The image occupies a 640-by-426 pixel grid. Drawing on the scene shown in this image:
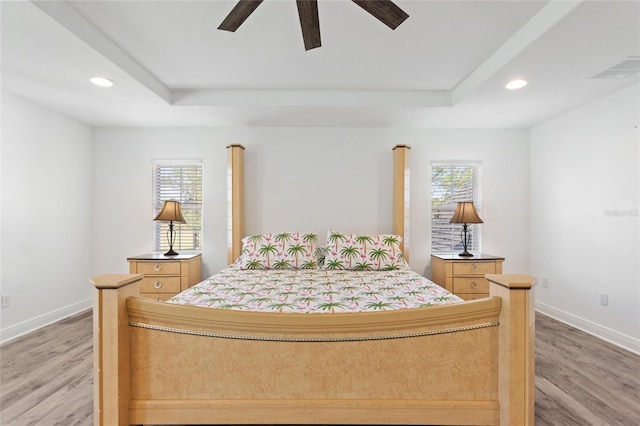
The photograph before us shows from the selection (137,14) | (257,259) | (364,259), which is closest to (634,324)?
(364,259)

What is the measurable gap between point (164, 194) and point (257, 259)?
1.71m

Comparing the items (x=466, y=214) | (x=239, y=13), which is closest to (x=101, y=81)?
(x=239, y=13)

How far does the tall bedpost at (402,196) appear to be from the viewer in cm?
360

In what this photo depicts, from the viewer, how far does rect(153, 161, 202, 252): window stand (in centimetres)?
388

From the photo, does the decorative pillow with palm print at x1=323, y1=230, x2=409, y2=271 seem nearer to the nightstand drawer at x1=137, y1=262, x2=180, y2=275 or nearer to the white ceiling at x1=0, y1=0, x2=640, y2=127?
the white ceiling at x1=0, y1=0, x2=640, y2=127

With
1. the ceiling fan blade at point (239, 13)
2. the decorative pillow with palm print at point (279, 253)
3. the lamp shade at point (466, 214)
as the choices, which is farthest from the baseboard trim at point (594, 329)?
the ceiling fan blade at point (239, 13)

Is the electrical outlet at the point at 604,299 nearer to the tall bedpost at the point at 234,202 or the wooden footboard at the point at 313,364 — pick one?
the wooden footboard at the point at 313,364

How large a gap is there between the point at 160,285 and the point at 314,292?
198cm

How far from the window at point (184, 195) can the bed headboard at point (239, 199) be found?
53cm

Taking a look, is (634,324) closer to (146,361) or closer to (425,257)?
(425,257)

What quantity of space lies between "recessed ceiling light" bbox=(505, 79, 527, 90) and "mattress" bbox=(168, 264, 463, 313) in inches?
70.9

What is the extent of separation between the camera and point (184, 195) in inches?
153

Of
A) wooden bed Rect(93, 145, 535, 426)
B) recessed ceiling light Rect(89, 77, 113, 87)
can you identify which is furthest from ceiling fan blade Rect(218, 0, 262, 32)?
recessed ceiling light Rect(89, 77, 113, 87)

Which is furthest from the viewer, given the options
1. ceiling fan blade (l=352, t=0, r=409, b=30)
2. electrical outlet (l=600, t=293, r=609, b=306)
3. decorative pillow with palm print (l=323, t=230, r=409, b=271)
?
decorative pillow with palm print (l=323, t=230, r=409, b=271)
